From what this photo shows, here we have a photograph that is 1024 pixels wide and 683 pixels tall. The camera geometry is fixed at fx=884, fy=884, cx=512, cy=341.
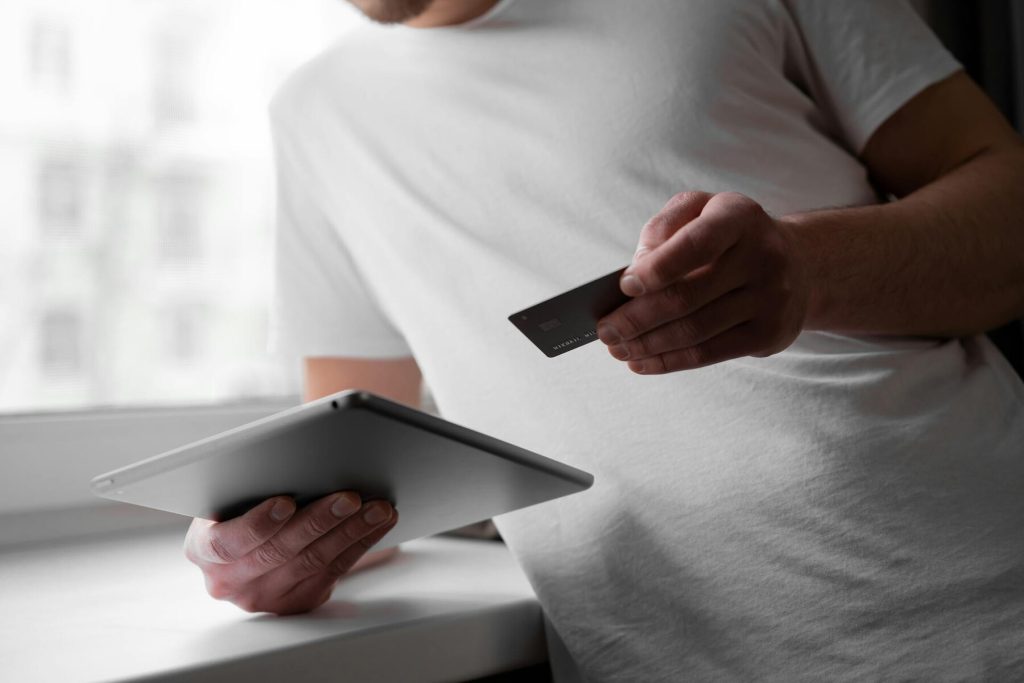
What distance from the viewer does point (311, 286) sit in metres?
1.09

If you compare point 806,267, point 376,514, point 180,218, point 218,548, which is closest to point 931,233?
point 806,267

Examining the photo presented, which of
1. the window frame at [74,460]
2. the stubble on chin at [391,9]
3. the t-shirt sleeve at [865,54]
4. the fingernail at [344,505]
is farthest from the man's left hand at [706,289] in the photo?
the window frame at [74,460]

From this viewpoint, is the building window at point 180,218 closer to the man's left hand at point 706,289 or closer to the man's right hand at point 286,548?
the man's right hand at point 286,548

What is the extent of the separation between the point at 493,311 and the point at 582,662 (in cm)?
35

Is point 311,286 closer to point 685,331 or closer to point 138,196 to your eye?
point 138,196

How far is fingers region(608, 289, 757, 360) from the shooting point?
1.88ft

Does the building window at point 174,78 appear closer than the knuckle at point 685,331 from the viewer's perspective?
No

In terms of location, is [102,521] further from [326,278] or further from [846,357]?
[846,357]

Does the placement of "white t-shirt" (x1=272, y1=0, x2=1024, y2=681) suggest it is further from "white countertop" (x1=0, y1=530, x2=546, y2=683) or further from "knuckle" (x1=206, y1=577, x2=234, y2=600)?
"knuckle" (x1=206, y1=577, x2=234, y2=600)

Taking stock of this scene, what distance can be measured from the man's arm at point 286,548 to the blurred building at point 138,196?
464 millimetres

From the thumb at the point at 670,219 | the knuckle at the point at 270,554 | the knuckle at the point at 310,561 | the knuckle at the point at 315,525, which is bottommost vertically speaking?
the knuckle at the point at 310,561

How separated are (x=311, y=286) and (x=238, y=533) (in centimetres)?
48

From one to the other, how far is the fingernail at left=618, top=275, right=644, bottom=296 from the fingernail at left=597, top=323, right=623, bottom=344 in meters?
0.03

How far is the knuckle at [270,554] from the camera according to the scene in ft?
2.22
